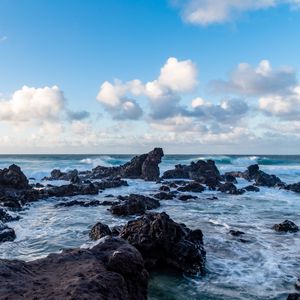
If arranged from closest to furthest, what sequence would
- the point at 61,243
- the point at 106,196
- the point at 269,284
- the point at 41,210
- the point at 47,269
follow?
the point at 47,269, the point at 269,284, the point at 61,243, the point at 41,210, the point at 106,196

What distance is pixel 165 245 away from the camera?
11945mm

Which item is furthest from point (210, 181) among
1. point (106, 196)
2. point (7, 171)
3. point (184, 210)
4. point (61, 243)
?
point (61, 243)

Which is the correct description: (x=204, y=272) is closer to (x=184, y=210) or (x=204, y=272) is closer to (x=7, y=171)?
(x=184, y=210)

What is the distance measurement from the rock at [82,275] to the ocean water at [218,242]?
293cm

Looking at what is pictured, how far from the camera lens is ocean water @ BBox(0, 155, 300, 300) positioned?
10.1 meters

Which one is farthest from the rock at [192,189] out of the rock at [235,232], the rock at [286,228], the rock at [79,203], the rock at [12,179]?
the rock at [235,232]

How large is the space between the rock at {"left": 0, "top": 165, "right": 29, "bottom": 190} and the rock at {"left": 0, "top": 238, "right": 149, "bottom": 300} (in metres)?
25.9

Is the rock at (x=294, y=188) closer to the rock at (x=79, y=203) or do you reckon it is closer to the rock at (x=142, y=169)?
the rock at (x=142, y=169)

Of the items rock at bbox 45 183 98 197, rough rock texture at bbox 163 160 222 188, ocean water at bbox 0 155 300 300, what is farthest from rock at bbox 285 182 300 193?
rock at bbox 45 183 98 197

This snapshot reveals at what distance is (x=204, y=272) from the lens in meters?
11.3

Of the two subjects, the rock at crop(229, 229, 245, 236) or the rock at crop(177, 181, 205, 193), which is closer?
the rock at crop(229, 229, 245, 236)

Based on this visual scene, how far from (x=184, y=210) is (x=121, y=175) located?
25.2 metres

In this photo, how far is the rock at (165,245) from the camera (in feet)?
37.9

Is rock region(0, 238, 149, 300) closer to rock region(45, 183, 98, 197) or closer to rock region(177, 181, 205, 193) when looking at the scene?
rock region(45, 183, 98, 197)
